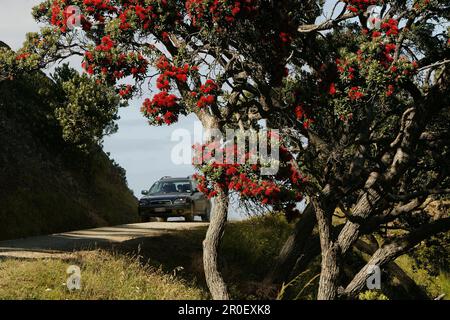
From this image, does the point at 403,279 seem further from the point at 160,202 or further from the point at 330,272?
the point at 160,202

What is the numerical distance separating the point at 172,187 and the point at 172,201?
1652 mm

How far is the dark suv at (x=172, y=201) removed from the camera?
2748 cm

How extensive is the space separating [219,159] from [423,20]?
695 centimetres

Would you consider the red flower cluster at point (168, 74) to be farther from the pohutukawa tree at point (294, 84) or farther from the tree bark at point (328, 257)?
the tree bark at point (328, 257)

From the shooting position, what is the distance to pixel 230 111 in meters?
16.1

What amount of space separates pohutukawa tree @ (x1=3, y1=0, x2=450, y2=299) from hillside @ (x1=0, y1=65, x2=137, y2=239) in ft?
33.8

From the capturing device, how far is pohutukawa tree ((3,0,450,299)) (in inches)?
546

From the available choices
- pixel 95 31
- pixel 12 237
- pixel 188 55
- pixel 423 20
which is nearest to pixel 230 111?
pixel 188 55

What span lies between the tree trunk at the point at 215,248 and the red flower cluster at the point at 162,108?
2.23m

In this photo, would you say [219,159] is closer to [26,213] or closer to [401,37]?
[401,37]

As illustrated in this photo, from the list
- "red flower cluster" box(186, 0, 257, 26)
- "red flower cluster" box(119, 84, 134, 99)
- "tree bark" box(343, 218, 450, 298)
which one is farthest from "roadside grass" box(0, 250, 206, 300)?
"red flower cluster" box(186, 0, 257, 26)

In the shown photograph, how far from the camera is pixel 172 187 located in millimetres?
28938

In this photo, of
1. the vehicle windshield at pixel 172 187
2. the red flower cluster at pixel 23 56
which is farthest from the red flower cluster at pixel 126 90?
the vehicle windshield at pixel 172 187

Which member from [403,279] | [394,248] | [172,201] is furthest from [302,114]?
[172,201]
